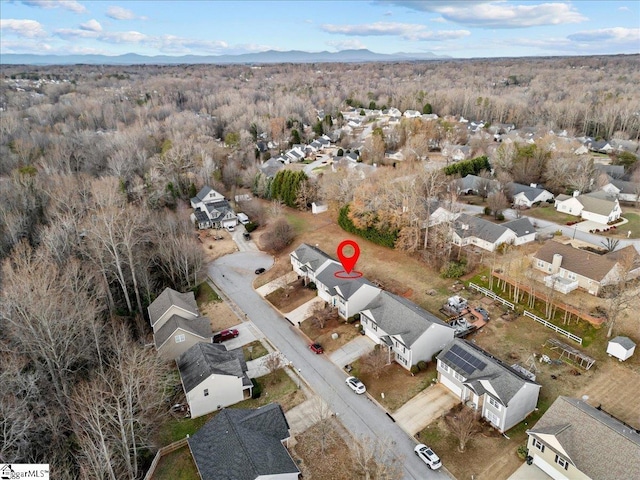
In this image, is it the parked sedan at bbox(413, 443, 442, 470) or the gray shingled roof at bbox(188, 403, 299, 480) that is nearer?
the gray shingled roof at bbox(188, 403, 299, 480)

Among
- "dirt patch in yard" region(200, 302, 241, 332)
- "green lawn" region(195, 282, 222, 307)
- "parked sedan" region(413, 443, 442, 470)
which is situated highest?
"parked sedan" region(413, 443, 442, 470)

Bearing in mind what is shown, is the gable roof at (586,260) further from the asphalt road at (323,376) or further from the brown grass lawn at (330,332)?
the asphalt road at (323,376)

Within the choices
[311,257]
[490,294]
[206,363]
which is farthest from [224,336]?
[490,294]

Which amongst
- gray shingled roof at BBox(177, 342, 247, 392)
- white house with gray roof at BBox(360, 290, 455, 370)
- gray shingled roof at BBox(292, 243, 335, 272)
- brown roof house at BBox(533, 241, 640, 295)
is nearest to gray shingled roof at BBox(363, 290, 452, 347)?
white house with gray roof at BBox(360, 290, 455, 370)

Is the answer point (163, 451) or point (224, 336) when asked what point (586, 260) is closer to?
point (224, 336)

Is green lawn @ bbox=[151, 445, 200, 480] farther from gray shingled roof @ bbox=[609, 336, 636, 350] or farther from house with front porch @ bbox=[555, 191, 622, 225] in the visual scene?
house with front porch @ bbox=[555, 191, 622, 225]

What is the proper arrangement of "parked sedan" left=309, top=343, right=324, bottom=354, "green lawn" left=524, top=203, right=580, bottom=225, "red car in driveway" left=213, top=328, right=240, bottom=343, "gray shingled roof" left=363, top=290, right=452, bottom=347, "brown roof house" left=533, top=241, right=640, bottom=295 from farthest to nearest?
1. "green lawn" left=524, top=203, right=580, bottom=225
2. "brown roof house" left=533, top=241, right=640, bottom=295
3. "red car in driveway" left=213, top=328, right=240, bottom=343
4. "parked sedan" left=309, top=343, right=324, bottom=354
5. "gray shingled roof" left=363, top=290, right=452, bottom=347

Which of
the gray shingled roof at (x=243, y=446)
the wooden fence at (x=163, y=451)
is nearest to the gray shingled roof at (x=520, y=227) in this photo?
the gray shingled roof at (x=243, y=446)
